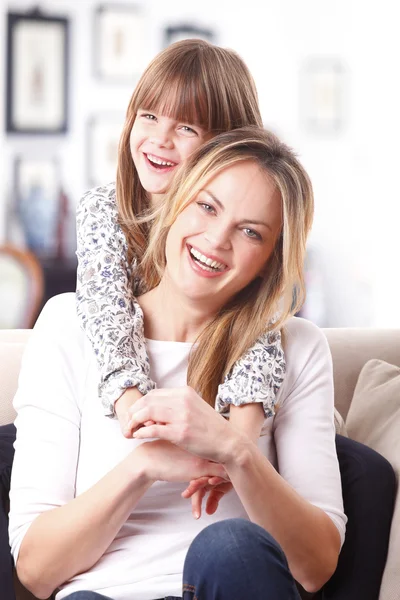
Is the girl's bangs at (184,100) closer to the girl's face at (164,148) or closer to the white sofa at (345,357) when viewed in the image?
the girl's face at (164,148)

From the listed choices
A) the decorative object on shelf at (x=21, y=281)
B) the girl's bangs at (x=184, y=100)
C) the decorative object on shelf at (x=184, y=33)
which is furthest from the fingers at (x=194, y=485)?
the decorative object on shelf at (x=184, y=33)

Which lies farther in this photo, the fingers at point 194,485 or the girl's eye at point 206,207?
the girl's eye at point 206,207

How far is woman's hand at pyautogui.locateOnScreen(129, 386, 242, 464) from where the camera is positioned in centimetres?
126

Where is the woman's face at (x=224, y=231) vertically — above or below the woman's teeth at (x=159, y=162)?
below

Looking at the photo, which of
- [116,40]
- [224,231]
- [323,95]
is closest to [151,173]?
[224,231]

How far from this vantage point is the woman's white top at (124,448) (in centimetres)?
136

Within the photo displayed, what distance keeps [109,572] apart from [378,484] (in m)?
0.55

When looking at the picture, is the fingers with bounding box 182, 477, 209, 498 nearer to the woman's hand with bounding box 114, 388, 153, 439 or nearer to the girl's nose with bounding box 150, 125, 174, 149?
the woman's hand with bounding box 114, 388, 153, 439

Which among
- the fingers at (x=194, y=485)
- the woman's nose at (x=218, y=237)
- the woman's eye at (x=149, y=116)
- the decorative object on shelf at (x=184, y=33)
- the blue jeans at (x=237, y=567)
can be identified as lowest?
the blue jeans at (x=237, y=567)

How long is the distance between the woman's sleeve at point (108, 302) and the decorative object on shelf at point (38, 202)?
2879 mm

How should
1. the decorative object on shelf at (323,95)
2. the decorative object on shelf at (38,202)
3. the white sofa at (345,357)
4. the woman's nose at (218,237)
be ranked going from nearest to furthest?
the woman's nose at (218,237), the white sofa at (345,357), the decorative object on shelf at (38,202), the decorative object on shelf at (323,95)

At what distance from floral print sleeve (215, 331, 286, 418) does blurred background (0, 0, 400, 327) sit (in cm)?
316

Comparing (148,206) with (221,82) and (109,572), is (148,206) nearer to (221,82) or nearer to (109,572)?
(221,82)

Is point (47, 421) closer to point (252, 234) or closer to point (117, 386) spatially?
point (117, 386)
